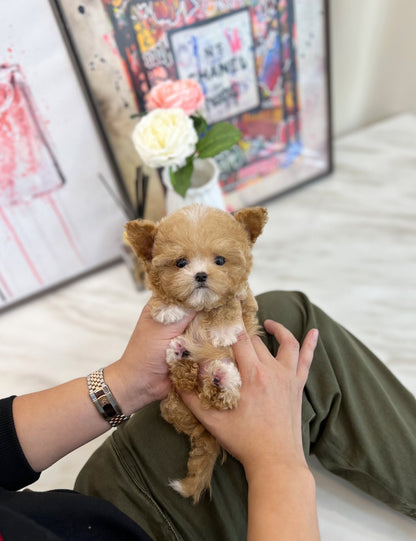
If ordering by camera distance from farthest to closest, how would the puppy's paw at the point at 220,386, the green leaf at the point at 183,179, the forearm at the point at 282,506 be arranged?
the green leaf at the point at 183,179 → the puppy's paw at the point at 220,386 → the forearm at the point at 282,506

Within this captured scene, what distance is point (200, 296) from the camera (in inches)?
23.1

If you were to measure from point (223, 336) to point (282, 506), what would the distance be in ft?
0.76

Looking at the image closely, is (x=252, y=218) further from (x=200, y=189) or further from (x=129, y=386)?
(x=200, y=189)

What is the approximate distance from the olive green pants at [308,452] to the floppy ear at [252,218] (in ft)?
0.64

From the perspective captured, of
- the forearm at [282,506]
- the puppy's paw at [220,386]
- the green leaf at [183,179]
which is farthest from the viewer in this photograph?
the green leaf at [183,179]

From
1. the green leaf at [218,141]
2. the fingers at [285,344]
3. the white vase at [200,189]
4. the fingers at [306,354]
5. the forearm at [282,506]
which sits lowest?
the forearm at [282,506]

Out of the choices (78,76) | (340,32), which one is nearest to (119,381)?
(78,76)

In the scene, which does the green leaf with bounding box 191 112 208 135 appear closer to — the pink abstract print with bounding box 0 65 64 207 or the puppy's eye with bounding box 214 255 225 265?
the pink abstract print with bounding box 0 65 64 207

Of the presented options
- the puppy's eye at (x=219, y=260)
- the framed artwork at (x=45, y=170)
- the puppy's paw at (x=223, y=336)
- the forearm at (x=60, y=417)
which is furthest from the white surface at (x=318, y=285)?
the puppy's eye at (x=219, y=260)

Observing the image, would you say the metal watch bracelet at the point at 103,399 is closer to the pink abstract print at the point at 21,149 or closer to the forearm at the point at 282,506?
the forearm at the point at 282,506

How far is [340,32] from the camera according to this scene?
4.94 ft

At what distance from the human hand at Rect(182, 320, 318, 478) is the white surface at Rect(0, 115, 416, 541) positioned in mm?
289

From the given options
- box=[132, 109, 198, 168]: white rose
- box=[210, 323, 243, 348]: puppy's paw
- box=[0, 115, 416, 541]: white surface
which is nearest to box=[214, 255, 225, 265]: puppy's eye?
box=[210, 323, 243, 348]: puppy's paw

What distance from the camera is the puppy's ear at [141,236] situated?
1.99 ft
